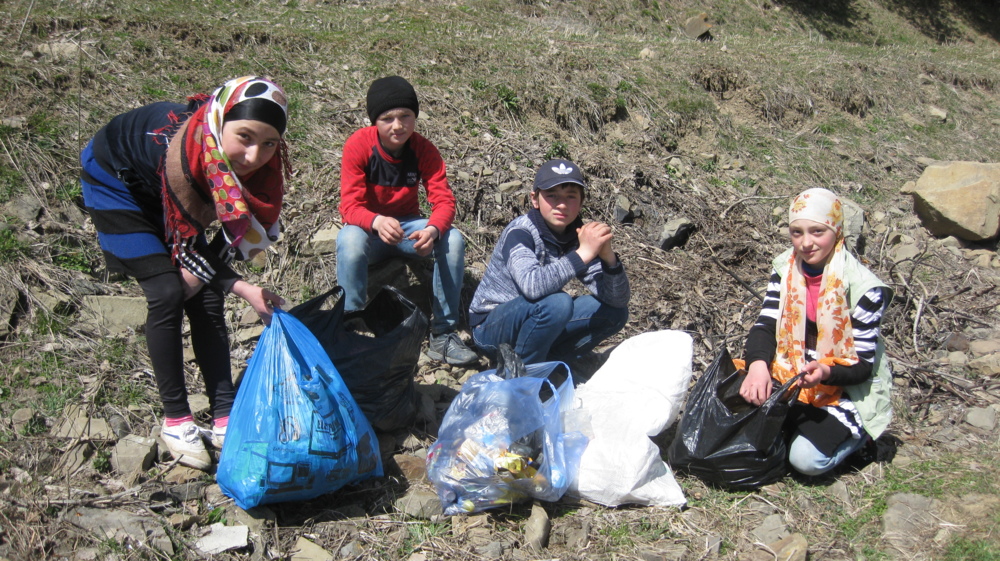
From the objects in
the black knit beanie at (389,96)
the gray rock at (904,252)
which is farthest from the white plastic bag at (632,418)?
the gray rock at (904,252)

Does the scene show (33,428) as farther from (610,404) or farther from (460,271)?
(610,404)

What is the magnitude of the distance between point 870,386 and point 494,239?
90.0 inches

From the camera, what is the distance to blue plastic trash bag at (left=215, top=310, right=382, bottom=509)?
218cm

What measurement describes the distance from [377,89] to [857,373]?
2.41 metres

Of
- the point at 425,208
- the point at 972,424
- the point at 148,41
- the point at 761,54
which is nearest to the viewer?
the point at 972,424

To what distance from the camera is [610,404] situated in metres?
2.75

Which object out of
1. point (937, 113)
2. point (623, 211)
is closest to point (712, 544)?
point (623, 211)

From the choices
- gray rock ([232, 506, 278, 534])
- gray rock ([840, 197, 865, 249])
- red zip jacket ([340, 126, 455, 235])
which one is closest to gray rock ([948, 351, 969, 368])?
gray rock ([840, 197, 865, 249])

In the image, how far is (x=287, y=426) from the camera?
218 centimetres

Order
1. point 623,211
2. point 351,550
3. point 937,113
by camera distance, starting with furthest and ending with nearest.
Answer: point 937,113 → point 623,211 → point 351,550

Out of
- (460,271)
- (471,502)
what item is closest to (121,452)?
(471,502)

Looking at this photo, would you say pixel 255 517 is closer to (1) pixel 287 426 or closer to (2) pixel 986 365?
(1) pixel 287 426

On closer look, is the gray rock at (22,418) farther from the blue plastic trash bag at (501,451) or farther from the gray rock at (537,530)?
the gray rock at (537,530)

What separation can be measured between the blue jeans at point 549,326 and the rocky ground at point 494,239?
1.46ft
